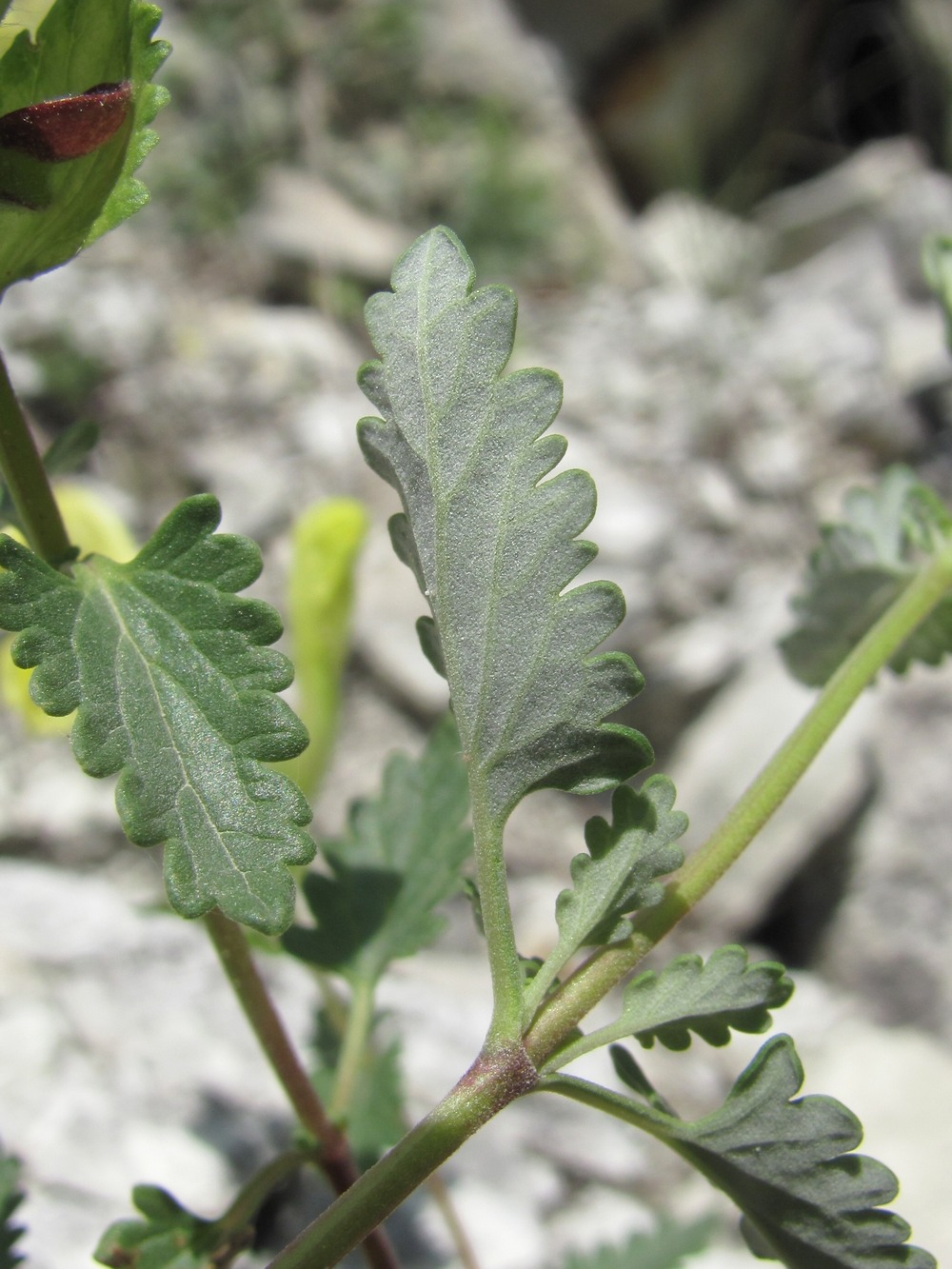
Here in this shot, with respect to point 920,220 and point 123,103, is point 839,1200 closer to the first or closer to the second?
point 123,103

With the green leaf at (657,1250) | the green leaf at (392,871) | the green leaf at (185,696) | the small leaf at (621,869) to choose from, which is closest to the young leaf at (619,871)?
the small leaf at (621,869)

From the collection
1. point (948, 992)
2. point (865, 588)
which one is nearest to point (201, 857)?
point (865, 588)

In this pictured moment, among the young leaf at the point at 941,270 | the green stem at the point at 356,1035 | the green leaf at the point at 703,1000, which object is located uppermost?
the young leaf at the point at 941,270

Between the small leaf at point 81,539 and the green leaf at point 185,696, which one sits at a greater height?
the green leaf at point 185,696

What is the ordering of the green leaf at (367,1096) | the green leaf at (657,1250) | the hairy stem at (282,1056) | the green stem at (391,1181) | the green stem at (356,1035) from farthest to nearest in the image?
the green leaf at (657,1250) < the green leaf at (367,1096) < the green stem at (356,1035) < the hairy stem at (282,1056) < the green stem at (391,1181)

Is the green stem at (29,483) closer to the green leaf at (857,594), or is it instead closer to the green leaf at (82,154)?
the green leaf at (82,154)

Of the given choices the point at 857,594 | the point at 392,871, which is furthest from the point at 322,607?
the point at 857,594

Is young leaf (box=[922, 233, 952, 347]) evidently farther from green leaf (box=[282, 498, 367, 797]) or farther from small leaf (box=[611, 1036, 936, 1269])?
green leaf (box=[282, 498, 367, 797])
